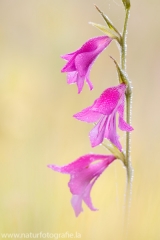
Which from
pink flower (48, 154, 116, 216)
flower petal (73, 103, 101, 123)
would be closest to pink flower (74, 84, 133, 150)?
flower petal (73, 103, 101, 123)

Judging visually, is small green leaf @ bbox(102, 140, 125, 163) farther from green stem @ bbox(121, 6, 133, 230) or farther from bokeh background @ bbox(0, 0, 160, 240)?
bokeh background @ bbox(0, 0, 160, 240)

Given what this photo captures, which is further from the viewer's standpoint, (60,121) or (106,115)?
(60,121)

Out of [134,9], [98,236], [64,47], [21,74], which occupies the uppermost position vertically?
[134,9]

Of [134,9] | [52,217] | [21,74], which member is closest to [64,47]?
[21,74]

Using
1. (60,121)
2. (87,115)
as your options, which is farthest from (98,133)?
(60,121)

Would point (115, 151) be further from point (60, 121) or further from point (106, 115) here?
point (60, 121)

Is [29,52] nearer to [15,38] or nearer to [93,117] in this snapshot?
[15,38]
